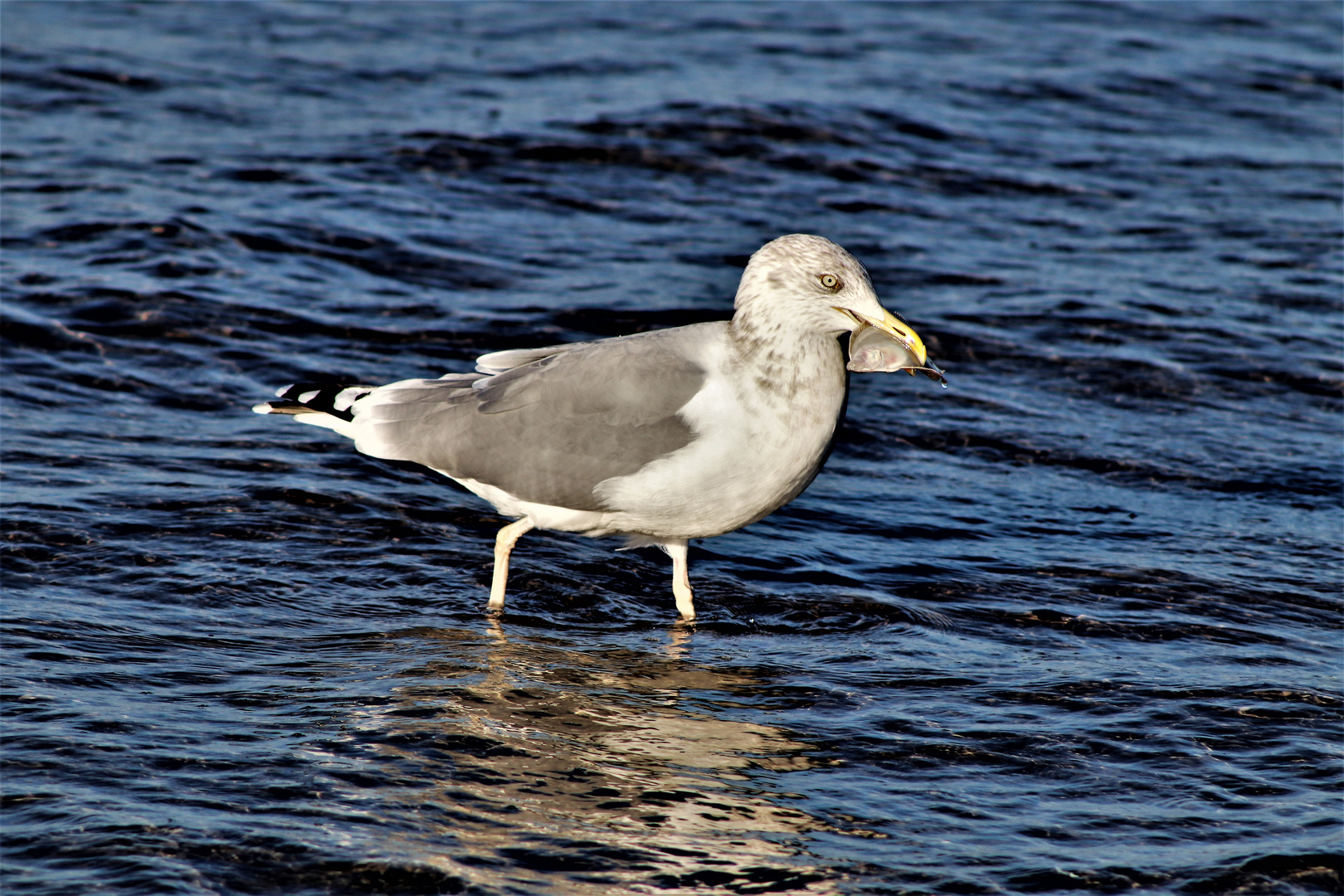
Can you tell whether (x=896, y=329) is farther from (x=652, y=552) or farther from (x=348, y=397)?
(x=348, y=397)

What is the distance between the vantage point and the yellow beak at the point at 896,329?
221 inches

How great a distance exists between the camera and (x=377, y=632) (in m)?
6.23

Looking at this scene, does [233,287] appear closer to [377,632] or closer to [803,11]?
[377,632]

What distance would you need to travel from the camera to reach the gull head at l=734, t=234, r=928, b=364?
231 inches

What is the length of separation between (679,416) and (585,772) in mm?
1585

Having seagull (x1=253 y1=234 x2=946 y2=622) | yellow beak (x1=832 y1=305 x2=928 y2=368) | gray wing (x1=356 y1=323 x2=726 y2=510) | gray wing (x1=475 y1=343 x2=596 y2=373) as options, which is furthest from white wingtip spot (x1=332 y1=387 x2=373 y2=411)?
yellow beak (x1=832 y1=305 x2=928 y2=368)

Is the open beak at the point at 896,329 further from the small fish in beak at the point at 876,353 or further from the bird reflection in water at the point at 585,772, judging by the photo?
the bird reflection in water at the point at 585,772

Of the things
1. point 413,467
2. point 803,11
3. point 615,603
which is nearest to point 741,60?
point 803,11

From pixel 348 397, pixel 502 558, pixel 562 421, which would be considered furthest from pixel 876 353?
pixel 348 397

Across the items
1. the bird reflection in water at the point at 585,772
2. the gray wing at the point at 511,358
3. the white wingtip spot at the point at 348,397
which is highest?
the gray wing at the point at 511,358

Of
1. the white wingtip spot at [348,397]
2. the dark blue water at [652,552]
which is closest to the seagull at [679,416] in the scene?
the white wingtip spot at [348,397]

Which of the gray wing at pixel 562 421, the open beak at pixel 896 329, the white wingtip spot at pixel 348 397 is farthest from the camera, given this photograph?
the white wingtip spot at pixel 348 397

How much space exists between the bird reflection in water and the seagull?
617mm

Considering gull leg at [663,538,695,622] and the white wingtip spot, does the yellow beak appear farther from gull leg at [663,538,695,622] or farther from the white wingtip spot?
the white wingtip spot
